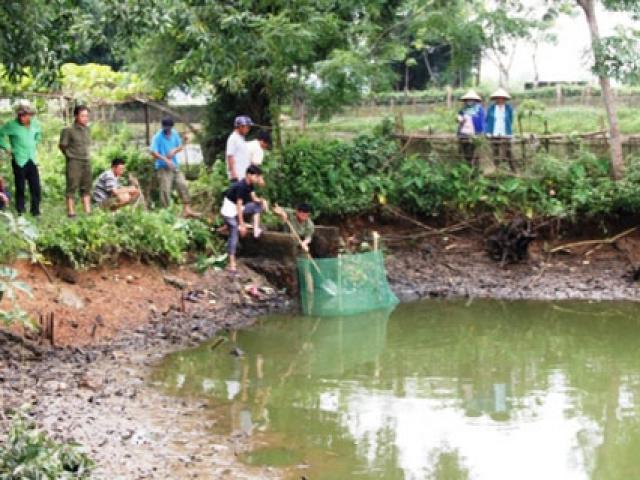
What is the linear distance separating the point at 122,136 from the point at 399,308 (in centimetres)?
687

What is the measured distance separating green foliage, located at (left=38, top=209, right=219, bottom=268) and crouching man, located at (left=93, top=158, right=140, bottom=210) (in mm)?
450

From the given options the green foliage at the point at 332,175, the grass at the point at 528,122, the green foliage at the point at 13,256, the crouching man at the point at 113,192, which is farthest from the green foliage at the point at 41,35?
the grass at the point at 528,122

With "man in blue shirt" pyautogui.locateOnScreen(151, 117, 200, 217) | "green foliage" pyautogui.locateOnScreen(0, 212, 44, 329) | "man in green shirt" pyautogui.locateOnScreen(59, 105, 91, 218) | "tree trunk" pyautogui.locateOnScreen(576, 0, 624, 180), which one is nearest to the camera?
"green foliage" pyautogui.locateOnScreen(0, 212, 44, 329)

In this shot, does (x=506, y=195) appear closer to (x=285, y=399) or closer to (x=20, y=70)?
(x=285, y=399)

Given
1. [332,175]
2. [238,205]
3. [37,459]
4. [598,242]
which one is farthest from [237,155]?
[37,459]

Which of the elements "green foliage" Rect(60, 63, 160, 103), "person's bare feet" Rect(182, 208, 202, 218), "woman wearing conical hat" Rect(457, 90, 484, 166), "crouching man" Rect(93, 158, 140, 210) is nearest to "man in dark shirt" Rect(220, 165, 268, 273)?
"person's bare feet" Rect(182, 208, 202, 218)

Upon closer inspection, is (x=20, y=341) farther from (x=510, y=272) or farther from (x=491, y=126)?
(x=491, y=126)

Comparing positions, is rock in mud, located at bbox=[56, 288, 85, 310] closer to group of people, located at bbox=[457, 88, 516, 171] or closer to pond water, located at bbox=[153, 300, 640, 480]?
pond water, located at bbox=[153, 300, 640, 480]

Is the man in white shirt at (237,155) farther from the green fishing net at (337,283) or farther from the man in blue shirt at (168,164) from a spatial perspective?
the green fishing net at (337,283)

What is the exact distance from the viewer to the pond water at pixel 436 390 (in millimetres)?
7633

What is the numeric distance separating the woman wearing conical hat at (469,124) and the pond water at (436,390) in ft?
10.3

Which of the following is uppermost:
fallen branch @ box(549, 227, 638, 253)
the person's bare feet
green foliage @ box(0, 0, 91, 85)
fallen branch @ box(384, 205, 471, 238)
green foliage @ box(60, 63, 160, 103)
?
green foliage @ box(60, 63, 160, 103)

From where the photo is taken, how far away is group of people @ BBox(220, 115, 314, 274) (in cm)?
1295

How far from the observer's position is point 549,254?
591 inches
